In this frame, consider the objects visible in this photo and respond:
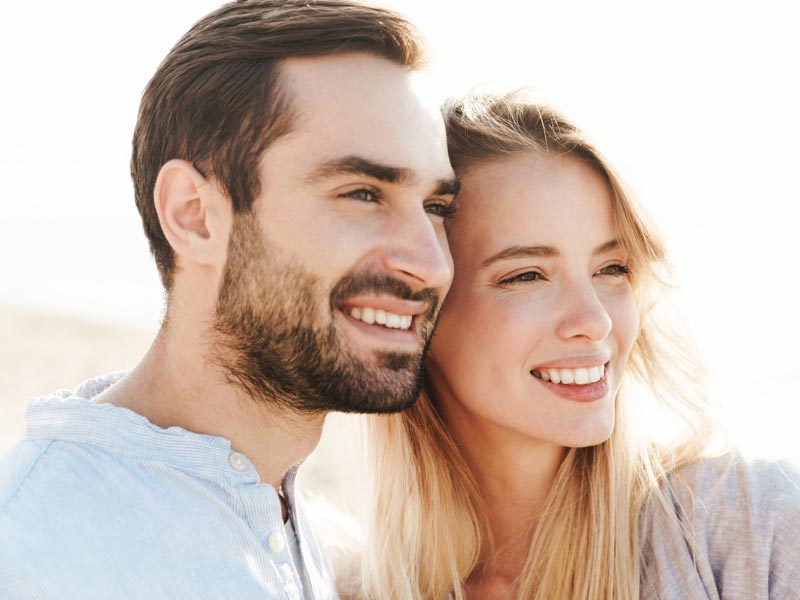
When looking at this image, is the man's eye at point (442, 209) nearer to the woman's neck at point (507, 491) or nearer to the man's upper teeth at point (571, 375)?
the man's upper teeth at point (571, 375)

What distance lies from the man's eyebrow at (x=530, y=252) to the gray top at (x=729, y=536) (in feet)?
2.62

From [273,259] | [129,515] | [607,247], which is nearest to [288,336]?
[273,259]

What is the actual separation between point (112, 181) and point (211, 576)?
56.4 metres

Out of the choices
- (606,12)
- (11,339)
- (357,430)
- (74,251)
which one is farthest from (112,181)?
(357,430)

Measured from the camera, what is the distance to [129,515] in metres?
2.33

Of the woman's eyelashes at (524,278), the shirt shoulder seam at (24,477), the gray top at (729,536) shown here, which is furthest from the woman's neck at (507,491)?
the shirt shoulder seam at (24,477)

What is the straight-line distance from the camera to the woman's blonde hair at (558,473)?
317 cm

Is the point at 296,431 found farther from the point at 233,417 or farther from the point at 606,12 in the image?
the point at 606,12

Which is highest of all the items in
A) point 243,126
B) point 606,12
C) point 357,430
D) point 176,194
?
point 606,12

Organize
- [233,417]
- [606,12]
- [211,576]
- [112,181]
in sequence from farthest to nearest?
[112,181] → [606,12] → [233,417] → [211,576]

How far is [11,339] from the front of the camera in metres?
16.0

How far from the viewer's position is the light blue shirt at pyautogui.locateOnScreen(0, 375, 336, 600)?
86.1 inches

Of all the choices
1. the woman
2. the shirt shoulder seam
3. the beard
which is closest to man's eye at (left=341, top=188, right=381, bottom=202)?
the beard

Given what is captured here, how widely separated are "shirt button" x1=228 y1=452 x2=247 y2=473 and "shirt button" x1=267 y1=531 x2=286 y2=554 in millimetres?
202
